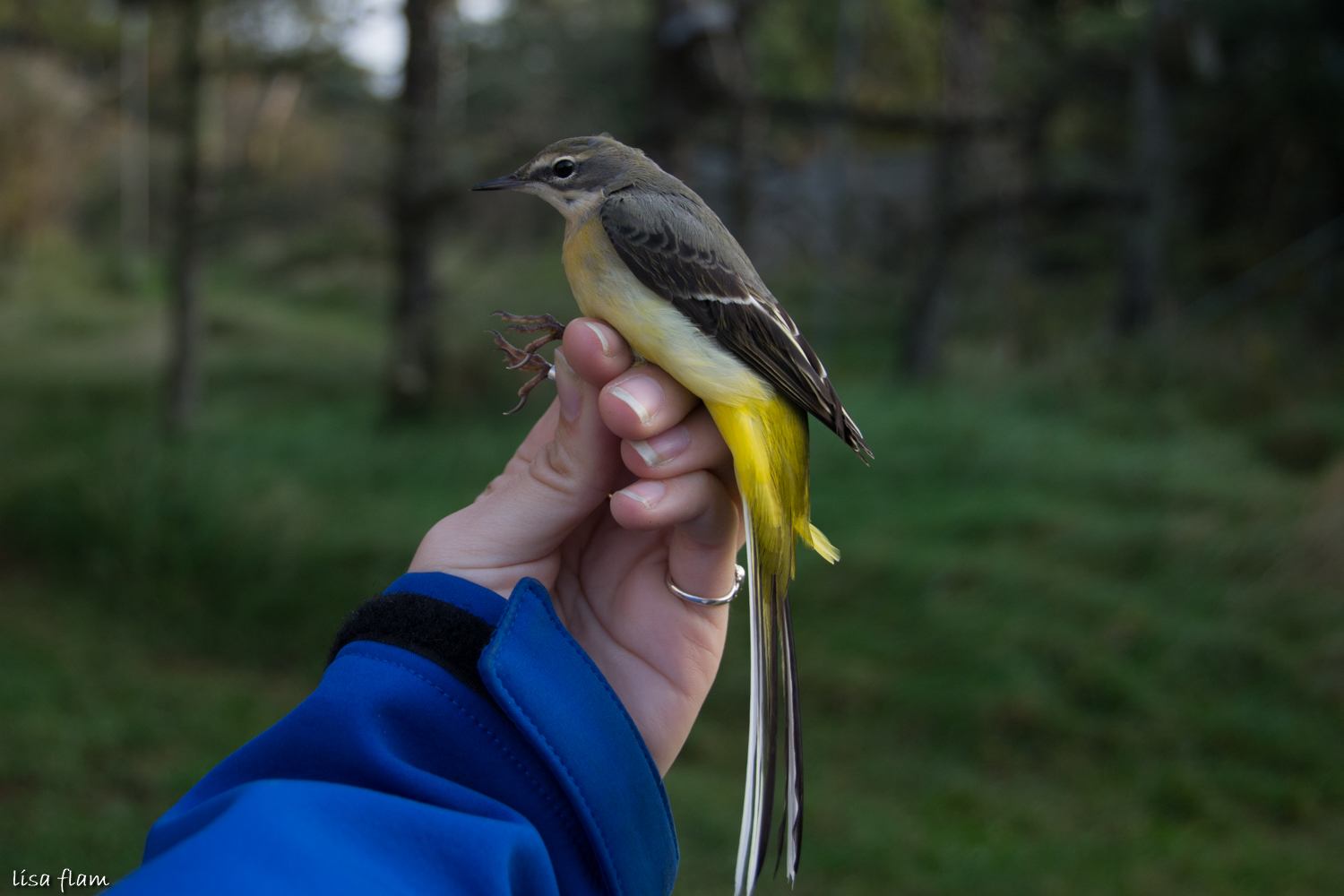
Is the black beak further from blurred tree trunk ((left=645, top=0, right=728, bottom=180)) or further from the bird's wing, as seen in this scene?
blurred tree trunk ((left=645, top=0, right=728, bottom=180))

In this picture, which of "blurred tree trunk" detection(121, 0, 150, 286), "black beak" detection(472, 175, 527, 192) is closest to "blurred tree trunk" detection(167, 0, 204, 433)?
"blurred tree trunk" detection(121, 0, 150, 286)

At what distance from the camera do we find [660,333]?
7.50 feet

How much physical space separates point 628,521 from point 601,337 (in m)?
0.45

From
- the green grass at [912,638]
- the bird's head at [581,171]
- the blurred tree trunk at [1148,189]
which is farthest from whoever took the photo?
the blurred tree trunk at [1148,189]

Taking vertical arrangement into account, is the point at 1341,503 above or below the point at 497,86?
below

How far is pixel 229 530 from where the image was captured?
21.4ft

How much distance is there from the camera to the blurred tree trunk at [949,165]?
10.8m

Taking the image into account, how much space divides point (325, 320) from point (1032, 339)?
1029cm

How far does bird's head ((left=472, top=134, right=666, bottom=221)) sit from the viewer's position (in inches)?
108

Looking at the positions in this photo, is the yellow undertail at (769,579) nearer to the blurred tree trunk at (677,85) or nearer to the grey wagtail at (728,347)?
the grey wagtail at (728,347)

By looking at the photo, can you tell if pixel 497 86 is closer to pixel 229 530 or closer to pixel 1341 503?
pixel 229 530

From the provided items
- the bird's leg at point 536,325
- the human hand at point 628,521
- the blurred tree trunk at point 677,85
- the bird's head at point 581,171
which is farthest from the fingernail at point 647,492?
the blurred tree trunk at point 677,85

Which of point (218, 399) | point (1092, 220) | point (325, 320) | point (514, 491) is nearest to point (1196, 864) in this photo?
point (514, 491)

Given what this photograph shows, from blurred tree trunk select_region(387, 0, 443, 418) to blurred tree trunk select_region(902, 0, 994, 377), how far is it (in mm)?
5349
